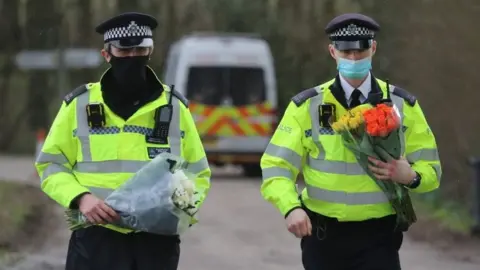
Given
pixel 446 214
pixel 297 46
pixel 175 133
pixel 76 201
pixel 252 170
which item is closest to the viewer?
pixel 76 201

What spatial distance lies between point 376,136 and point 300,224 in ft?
1.65

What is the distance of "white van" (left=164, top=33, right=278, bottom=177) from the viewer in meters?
21.0

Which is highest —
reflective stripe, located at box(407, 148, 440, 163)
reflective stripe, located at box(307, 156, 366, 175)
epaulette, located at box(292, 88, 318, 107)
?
epaulette, located at box(292, 88, 318, 107)

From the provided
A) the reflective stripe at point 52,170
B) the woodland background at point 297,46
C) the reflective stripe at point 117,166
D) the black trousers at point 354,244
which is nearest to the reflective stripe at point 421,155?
the black trousers at point 354,244

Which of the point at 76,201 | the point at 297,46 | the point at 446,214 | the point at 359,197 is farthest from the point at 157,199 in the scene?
the point at 297,46

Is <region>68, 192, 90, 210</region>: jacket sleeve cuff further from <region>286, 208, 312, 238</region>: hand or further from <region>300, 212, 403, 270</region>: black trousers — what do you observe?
<region>300, 212, 403, 270</region>: black trousers

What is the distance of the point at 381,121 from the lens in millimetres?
4691

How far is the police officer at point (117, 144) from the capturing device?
4844mm

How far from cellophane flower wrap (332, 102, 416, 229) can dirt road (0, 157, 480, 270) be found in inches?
212

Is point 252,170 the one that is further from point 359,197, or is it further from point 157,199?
point 157,199

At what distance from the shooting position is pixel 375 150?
476 cm

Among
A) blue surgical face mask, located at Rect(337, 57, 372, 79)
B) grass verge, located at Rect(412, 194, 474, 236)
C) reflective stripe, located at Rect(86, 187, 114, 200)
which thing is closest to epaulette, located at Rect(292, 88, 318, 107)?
blue surgical face mask, located at Rect(337, 57, 372, 79)

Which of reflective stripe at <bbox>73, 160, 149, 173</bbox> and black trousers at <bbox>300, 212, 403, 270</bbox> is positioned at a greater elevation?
reflective stripe at <bbox>73, 160, 149, 173</bbox>

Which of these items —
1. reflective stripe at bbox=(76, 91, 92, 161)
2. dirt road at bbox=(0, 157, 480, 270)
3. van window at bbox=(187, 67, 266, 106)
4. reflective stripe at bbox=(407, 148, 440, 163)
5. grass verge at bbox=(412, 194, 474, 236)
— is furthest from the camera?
van window at bbox=(187, 67, 266, 106)
